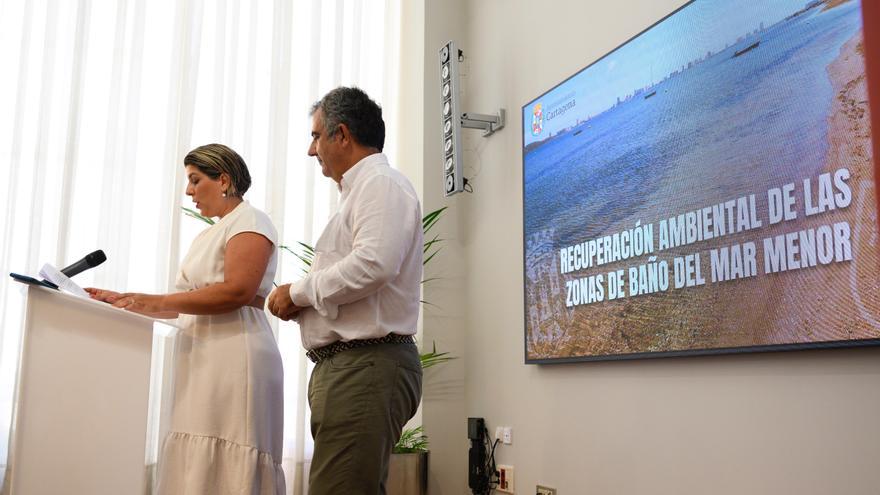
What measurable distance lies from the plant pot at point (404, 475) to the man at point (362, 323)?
1.71m

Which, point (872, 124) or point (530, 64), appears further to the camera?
point (530, 64)

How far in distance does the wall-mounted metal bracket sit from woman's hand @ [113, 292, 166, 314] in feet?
6.74

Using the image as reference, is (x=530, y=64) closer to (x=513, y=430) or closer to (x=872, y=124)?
(x=513, y=430)

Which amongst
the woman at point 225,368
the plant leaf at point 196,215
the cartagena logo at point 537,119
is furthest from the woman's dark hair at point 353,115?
the plant leaf at point 196,215

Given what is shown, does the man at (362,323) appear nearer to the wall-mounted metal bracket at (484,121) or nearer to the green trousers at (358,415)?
the green trousers at (358,415)

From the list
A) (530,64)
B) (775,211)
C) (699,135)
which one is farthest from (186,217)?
(775,211)

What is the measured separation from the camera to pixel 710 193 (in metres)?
2.32

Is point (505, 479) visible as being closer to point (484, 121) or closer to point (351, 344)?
point (484, 121)

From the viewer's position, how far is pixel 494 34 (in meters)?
3.92

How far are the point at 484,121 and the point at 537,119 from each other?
47cm

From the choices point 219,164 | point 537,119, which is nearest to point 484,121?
point 537,119

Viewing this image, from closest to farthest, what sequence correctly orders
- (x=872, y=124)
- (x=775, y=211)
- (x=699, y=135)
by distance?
(x=872, y=124) → (x=775, y=211) → (x=699, y=135)

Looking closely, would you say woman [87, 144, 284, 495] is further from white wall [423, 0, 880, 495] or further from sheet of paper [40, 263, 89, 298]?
white wall [423, 0, 880, 495]

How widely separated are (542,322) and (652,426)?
71 centimetres
